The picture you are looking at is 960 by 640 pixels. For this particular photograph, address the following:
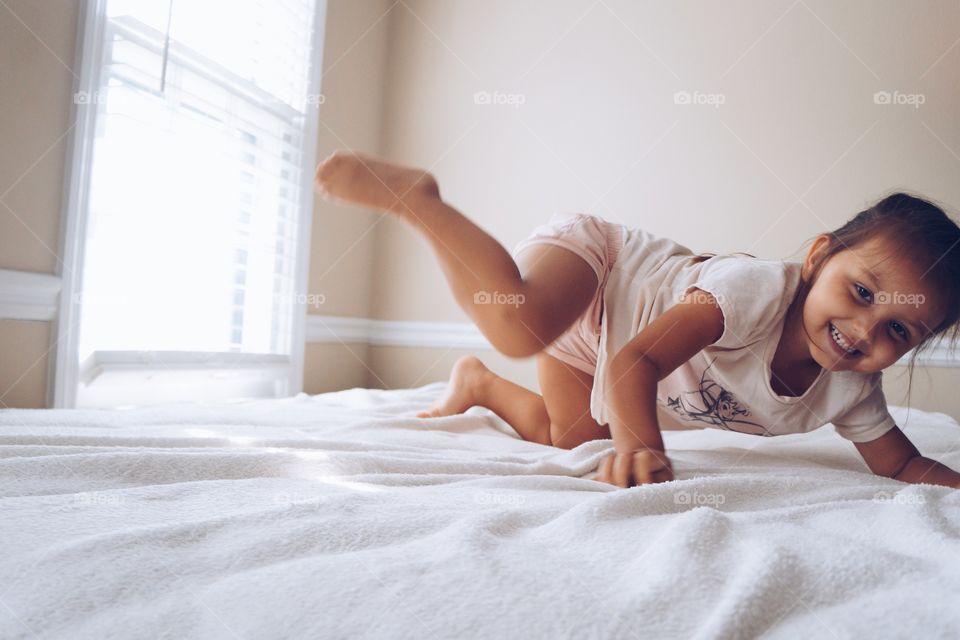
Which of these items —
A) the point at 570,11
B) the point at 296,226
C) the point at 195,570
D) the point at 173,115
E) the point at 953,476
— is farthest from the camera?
the point at 570,11

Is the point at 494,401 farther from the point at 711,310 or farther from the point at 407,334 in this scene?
the point at 407,334

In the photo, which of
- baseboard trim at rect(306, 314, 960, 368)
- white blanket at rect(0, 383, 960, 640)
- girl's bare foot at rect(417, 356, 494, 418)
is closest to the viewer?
white blanket at rect(0, 383, 960, 640)

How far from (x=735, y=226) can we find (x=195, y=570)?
184cm

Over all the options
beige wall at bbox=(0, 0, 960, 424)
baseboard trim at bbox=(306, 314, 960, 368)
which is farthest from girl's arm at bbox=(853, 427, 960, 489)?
baseboard trim at bbox=(306, 314, 960, 368)

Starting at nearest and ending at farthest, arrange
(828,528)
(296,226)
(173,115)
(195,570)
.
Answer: (195,570), (828,528), (173,115), (296,226)

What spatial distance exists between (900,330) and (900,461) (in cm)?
20

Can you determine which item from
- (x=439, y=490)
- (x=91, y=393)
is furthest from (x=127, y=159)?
(x=439, y=490)

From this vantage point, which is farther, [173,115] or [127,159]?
[173,115]

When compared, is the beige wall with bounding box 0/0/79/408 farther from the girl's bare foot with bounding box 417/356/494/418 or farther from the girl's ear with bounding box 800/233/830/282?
the girl's ear with bounding box 800/233/830/282

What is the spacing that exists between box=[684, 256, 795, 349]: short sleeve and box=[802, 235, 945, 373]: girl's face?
Result: 4 centimetres

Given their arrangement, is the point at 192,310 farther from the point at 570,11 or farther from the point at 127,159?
the point at 570,11

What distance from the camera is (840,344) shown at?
85 centimetres

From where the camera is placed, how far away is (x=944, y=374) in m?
1.79

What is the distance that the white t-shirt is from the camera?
0.87 m
